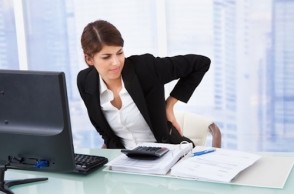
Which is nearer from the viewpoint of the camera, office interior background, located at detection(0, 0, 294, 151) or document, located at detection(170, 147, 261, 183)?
document, located at detection(170, 147, 261, 183)

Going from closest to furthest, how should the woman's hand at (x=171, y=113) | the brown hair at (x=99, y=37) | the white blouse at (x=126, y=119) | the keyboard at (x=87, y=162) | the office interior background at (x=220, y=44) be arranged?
the keyboard at (x=87, y=162) < the brown hair at (x=99, y=37) < the white blouse at (x=126, y=119) < the woman's hand at (x=171, y=113) < the office interior background at (x=220, y=44)

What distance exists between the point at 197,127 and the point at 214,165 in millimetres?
825

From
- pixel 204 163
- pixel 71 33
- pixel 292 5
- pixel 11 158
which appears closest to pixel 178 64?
pixel 204 163

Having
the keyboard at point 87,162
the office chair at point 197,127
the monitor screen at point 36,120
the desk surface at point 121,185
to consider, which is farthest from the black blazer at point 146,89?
the monitor screen at point 36,120

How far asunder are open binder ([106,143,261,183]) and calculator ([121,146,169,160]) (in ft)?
0.06

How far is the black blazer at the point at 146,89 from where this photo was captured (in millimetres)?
2158

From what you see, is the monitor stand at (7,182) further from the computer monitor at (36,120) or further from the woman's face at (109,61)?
the woman's face at (109,61)

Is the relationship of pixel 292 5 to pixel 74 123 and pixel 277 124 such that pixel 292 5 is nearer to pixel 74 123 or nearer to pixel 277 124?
pixel 277 124

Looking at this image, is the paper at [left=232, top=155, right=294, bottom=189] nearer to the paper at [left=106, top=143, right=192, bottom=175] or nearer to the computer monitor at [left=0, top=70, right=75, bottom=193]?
the paper at [left=106, top=143, right=192, bottom=175]

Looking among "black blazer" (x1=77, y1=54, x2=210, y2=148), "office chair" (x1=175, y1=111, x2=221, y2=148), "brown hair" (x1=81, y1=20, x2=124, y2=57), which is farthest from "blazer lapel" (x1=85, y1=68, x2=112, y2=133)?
"office chair" (x1=175, y1=111, x2=221, y2=148)

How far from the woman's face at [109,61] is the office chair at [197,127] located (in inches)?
18.7

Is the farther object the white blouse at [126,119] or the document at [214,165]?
the white blouse at [126,119]

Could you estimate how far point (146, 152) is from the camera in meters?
1.61

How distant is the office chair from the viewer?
2271 mm
